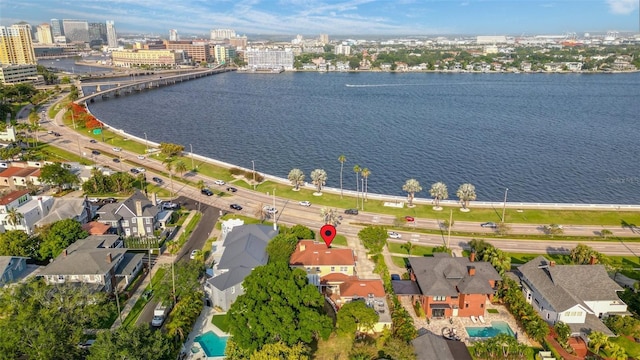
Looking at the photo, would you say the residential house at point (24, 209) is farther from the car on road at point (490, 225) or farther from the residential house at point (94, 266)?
the car on road at point (490, 225)

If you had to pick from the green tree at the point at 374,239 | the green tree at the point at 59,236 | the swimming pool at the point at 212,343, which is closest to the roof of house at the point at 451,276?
the green tree at the point at 374,239

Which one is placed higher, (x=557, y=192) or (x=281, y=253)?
(x=281, y=253)

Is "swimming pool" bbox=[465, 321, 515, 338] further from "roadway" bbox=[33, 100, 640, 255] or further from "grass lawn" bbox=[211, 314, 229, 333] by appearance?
"grass lawn" bbox=[211, 314, 229, 333]

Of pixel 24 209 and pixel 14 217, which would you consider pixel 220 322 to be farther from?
pixel 24 209

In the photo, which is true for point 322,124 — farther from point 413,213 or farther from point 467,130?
point 413,213

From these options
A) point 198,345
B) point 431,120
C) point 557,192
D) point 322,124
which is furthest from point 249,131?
point 198,345

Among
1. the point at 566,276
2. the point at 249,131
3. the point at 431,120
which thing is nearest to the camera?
the point at 566,276
